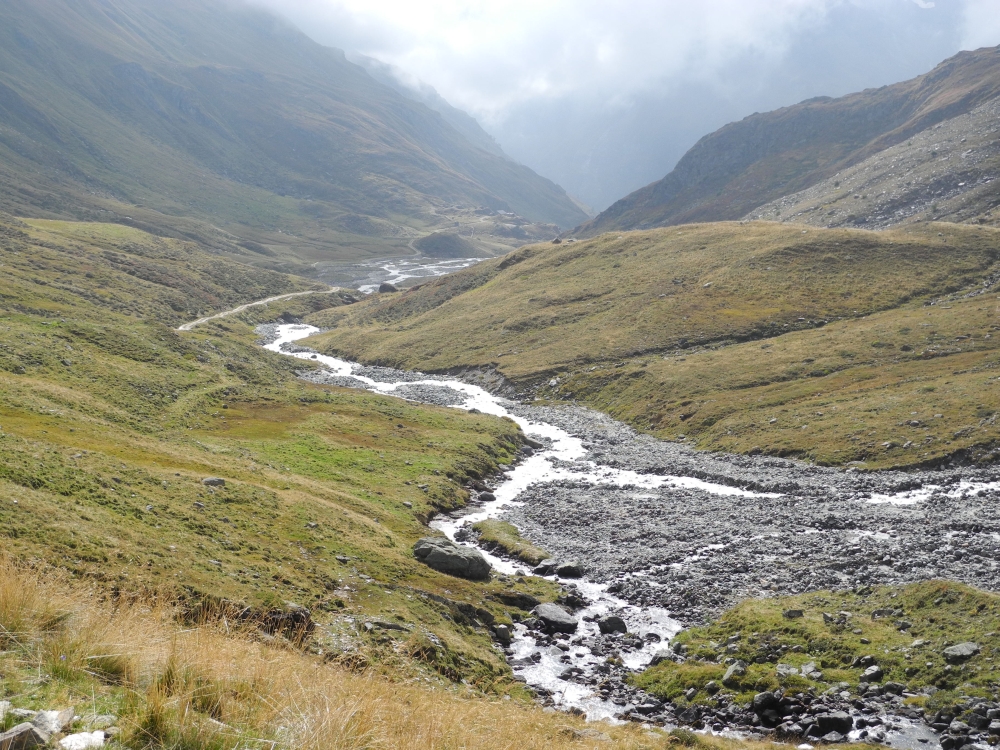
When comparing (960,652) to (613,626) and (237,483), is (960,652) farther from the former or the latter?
(237,483)

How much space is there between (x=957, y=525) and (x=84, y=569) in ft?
146

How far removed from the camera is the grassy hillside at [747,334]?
6731 centimetres

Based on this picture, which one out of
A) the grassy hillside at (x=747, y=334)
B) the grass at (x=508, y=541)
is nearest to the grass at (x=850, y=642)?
the grass at (x=508, y=541)

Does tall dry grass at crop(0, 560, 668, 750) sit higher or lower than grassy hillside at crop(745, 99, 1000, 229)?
lower

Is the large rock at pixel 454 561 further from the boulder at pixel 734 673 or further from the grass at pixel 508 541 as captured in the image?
the boulder at pixel 734 673

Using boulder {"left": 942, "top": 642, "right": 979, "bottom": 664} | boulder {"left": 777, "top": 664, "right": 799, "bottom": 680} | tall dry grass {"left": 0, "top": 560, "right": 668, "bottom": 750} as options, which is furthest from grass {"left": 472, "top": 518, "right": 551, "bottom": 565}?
tall dry grass {"left": 0, "top": 560, "right": 668, "bottom": 750}

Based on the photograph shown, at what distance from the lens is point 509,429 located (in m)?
81.2

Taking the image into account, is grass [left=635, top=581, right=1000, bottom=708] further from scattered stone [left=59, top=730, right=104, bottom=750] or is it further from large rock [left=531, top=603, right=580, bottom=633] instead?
scattered stone [left=59, top=730, right=104, bottom=750]

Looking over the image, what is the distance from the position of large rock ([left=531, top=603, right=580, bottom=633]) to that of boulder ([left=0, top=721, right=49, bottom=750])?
94.7ft

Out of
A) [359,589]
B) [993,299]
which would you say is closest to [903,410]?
[993,299]

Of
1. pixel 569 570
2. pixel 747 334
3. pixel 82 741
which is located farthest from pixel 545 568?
pixel 747 334

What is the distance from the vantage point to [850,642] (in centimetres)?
2850

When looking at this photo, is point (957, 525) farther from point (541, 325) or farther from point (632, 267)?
point (632, 267)

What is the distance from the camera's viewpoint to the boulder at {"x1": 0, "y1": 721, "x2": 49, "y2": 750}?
7137 millimetres
